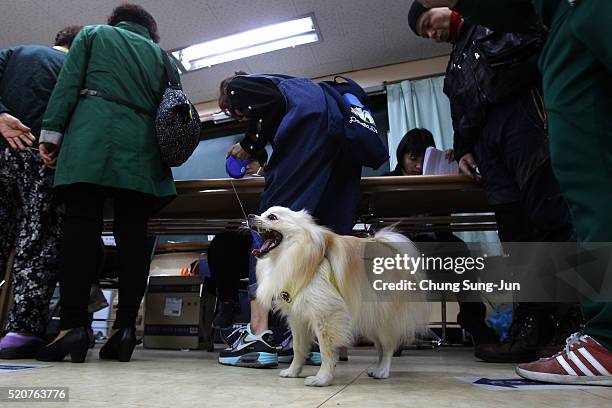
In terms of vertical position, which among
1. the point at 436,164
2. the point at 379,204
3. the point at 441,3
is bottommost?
the point at 379,204

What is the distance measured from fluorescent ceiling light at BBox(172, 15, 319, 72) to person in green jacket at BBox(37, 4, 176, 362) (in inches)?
108

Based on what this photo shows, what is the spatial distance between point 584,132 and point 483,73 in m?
0.76

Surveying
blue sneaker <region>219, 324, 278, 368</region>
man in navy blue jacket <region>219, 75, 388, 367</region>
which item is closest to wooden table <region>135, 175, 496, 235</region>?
man in navy blue jacket <region>219, 75, 388, 367</region>

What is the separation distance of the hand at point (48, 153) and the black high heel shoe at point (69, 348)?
0.64 m

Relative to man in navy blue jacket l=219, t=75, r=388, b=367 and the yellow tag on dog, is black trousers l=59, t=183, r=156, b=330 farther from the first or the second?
the yellow tag on dog

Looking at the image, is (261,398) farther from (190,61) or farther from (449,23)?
(190,61)

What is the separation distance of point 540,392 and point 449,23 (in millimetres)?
1478

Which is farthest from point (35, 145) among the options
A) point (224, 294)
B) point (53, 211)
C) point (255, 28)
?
point (255, 28)

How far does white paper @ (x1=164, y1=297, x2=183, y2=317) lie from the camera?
2660 mm

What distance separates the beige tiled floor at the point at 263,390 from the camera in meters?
0.88

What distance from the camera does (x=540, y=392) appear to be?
3.28ft

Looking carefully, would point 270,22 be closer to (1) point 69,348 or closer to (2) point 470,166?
(2) point 470,166

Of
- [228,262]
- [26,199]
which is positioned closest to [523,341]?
[228,262]

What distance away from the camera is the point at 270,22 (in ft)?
13.8
